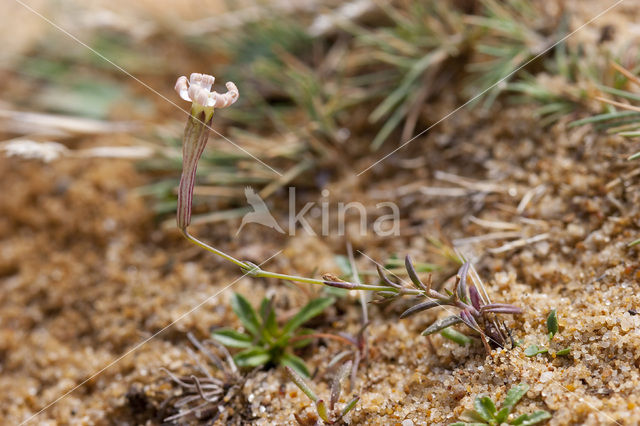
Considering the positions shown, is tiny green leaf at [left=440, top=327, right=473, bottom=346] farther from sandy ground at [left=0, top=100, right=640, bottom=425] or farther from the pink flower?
the pink flower

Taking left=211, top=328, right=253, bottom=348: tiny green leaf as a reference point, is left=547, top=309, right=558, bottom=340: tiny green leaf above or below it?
above

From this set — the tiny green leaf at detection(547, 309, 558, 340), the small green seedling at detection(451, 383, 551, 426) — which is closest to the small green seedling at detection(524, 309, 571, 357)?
the tiny green leaf at detection(547, 309, 558, 340)

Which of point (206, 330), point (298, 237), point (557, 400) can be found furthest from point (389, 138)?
point (557, 400)

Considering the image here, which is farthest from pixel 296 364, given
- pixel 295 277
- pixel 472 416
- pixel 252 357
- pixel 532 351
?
pixel 532 351

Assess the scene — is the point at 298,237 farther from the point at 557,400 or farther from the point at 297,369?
the point at 557,400

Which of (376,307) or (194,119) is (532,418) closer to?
(376,307)

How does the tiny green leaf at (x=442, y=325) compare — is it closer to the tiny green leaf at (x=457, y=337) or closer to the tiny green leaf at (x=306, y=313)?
the tiny green leaf at (x=457, y=337)

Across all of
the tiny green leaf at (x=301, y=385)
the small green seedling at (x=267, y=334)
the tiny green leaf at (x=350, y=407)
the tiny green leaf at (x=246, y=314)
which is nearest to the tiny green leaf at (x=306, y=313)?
the small green seedling at (x=267, y=334)
